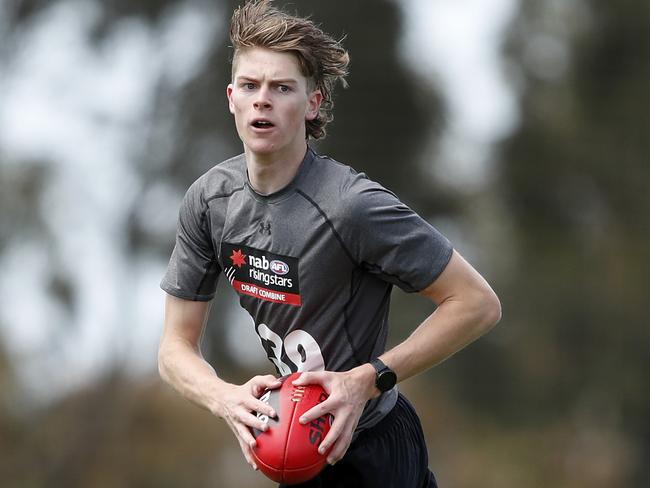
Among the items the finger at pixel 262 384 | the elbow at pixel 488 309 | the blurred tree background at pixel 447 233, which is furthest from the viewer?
the blurred tree background at pixel 447 233

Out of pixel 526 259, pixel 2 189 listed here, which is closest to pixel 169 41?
pixel 2 189

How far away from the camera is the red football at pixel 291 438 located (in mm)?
5715

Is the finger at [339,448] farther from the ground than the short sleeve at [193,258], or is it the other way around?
the short sleeve at [193,258]

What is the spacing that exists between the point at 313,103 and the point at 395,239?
79cm

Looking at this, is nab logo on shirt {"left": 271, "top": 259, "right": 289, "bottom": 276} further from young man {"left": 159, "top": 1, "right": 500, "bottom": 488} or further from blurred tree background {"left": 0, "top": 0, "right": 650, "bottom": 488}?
blurred tree background {"left": 0, "top": 0, "right": 650, "bottom": 488}

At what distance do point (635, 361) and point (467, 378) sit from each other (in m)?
3.17

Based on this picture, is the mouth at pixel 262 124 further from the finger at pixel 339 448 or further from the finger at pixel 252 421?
the finger at pixel 339 448

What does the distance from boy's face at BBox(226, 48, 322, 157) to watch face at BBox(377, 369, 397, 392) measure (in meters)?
1.03

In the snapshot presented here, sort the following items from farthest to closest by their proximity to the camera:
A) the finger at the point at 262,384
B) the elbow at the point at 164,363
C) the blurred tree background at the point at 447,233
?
1. the blurred tree background at the point at 447,233
2. the elbow at the point at 164,363
3. the finger at the point at 262,384

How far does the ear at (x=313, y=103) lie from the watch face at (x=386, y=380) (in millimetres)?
1197

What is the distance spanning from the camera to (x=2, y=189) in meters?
26.1

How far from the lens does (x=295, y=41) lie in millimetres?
6094

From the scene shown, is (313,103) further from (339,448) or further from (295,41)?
(339,448)

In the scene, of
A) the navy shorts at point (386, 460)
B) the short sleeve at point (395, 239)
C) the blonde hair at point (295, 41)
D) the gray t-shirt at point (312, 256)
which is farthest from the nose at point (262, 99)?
the navy shorts at point (386, 460)
